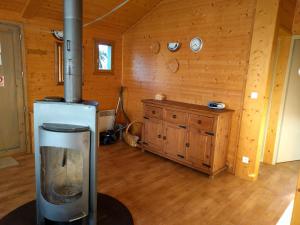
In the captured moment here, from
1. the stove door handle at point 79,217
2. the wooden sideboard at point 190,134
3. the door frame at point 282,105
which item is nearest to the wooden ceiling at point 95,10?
the wooden sideboard at point 190,134

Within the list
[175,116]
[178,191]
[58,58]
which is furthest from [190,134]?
[58,58]

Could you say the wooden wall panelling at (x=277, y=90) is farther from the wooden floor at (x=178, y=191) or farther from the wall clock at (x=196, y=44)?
the wall clock at (x=196, y=44)

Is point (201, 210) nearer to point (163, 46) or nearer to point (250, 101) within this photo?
point (250, 101)

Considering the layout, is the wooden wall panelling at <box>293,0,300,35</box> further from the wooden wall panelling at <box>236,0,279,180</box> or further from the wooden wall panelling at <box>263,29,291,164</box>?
the wooden wall panelling at <box>236,0,279,180</box>

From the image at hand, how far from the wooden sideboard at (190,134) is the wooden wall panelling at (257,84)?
235mm

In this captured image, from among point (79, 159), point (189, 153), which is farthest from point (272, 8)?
point (79, 159)

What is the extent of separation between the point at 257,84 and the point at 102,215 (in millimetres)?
2399

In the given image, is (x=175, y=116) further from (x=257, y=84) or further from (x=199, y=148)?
(x=257, y=84)

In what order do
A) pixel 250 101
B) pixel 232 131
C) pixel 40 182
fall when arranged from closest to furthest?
pixel 40 182
pixel 250 101
pixel 232 131

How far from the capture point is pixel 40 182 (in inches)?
72.7

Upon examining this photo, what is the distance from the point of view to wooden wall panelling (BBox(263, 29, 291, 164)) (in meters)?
3.34

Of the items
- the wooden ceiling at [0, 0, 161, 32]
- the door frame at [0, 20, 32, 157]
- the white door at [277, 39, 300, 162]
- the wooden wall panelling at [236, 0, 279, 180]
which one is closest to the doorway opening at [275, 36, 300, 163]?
the white door at [277, 39, 300, 162]

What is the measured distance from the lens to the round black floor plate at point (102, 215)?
200 cm

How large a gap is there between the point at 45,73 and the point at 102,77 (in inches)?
44.1
